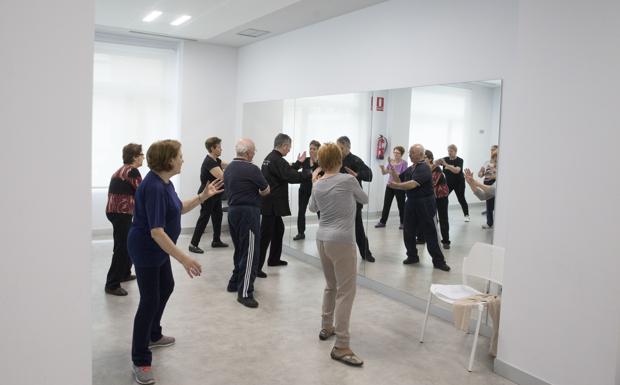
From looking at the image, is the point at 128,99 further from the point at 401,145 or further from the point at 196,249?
the point at 401,145

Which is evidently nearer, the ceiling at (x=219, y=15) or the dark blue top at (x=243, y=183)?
the dark blue top at (x=243, y=183)

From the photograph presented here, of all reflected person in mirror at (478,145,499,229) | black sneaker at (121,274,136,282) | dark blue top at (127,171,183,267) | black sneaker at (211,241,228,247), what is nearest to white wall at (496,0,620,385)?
reflected person in mirror at (478,145,499,229)

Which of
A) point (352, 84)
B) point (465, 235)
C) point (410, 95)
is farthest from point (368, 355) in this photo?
point (352, 84)

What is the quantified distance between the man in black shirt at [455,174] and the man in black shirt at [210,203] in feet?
9.67

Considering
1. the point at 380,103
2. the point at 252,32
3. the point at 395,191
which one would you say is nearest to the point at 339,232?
the point at 395,191

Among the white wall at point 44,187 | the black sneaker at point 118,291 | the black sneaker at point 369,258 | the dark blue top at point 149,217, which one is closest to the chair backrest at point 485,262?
the black sneaker at point 369,258

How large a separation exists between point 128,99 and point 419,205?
17.3ft

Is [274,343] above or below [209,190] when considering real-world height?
below

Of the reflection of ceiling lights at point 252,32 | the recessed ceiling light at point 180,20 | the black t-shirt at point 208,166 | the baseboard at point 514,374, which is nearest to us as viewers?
the baseboard at point 514,374

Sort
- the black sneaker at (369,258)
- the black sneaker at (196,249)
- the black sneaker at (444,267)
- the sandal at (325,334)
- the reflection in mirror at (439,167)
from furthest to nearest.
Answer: the black sneaker at (196,249) → the black sneaker at (369,258) → the black sneaker at (444,267) → the reflection in mirror at (439,167) → the sandal at (325,334)

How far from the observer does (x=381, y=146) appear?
561 cm

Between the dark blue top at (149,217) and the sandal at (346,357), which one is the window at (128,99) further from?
the sandal at (346,357)

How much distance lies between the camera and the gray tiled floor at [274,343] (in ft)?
12.0

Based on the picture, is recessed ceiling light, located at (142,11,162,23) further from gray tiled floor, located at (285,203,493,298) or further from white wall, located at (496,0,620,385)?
white wall, located at (496,0,620,385)
